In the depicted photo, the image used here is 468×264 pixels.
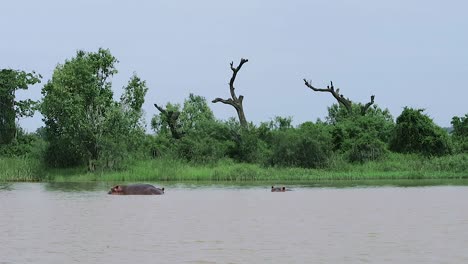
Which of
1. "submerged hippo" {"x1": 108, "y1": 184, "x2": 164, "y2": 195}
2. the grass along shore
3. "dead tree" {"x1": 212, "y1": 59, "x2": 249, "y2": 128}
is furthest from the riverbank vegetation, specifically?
"submerged hippo" {"x1": 108, "y1": 184, "x2": 164, "y2": 195}

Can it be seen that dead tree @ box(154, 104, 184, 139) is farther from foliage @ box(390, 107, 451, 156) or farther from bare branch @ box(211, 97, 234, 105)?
foliage @ box(390, 107, 451, 156)

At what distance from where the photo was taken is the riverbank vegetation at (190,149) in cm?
4969

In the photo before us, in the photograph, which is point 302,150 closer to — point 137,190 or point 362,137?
point 362,137

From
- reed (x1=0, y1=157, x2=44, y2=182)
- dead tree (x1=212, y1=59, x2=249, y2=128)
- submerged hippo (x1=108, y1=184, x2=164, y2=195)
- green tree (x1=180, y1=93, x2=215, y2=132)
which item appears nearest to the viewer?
submerged hippo (x1=108, y1=184, x2=164, y2=195)

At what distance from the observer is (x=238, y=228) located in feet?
63.2

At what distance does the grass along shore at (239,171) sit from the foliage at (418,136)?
2.71 metres

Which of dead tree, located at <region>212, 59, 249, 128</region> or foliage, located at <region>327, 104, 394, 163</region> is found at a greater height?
dead tree, located at <region>212, 59, 249, 128</region>

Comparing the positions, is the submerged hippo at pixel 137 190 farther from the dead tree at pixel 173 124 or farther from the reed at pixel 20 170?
the dead tree at pixel 173 124

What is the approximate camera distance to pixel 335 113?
267ft

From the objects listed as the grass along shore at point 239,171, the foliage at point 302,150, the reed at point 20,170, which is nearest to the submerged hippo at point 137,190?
the grass along shore at point 239,171

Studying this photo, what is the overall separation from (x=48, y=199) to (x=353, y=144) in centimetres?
2847

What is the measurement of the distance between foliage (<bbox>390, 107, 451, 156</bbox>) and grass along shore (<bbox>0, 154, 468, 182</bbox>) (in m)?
2.71

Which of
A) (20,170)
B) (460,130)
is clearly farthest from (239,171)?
(460,130)

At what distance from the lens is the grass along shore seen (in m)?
48.3
